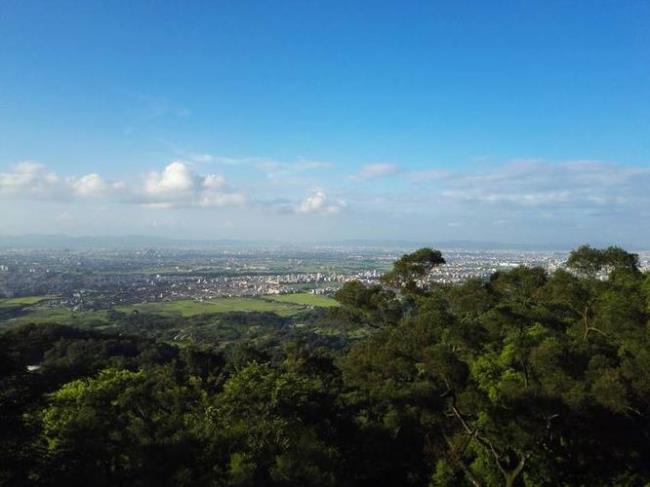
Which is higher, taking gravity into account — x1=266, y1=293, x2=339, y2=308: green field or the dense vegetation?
the dense vegetation

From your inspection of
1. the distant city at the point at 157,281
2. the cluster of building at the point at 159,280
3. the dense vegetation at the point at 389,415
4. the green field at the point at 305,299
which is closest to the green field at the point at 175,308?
the green field at the point at 305,299

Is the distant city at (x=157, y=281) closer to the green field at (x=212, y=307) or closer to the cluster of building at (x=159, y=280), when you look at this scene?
→ the cluster of building at (x=159, y=280)

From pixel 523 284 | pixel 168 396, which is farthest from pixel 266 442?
pixel 523 284

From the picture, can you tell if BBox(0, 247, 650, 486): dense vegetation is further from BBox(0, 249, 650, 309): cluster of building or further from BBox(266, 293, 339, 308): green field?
BBox(266, 293, 339, 308): green field

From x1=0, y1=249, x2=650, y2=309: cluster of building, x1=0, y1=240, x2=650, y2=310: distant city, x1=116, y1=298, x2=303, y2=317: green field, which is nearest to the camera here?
x1=116, y1=298, x2=303, y2=317: green field

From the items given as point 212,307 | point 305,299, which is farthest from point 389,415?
point 305,299

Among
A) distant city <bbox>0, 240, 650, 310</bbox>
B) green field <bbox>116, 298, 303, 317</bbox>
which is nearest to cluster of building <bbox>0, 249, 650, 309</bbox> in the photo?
distant city <bbox>0, 240, 650, 310</bbox>
